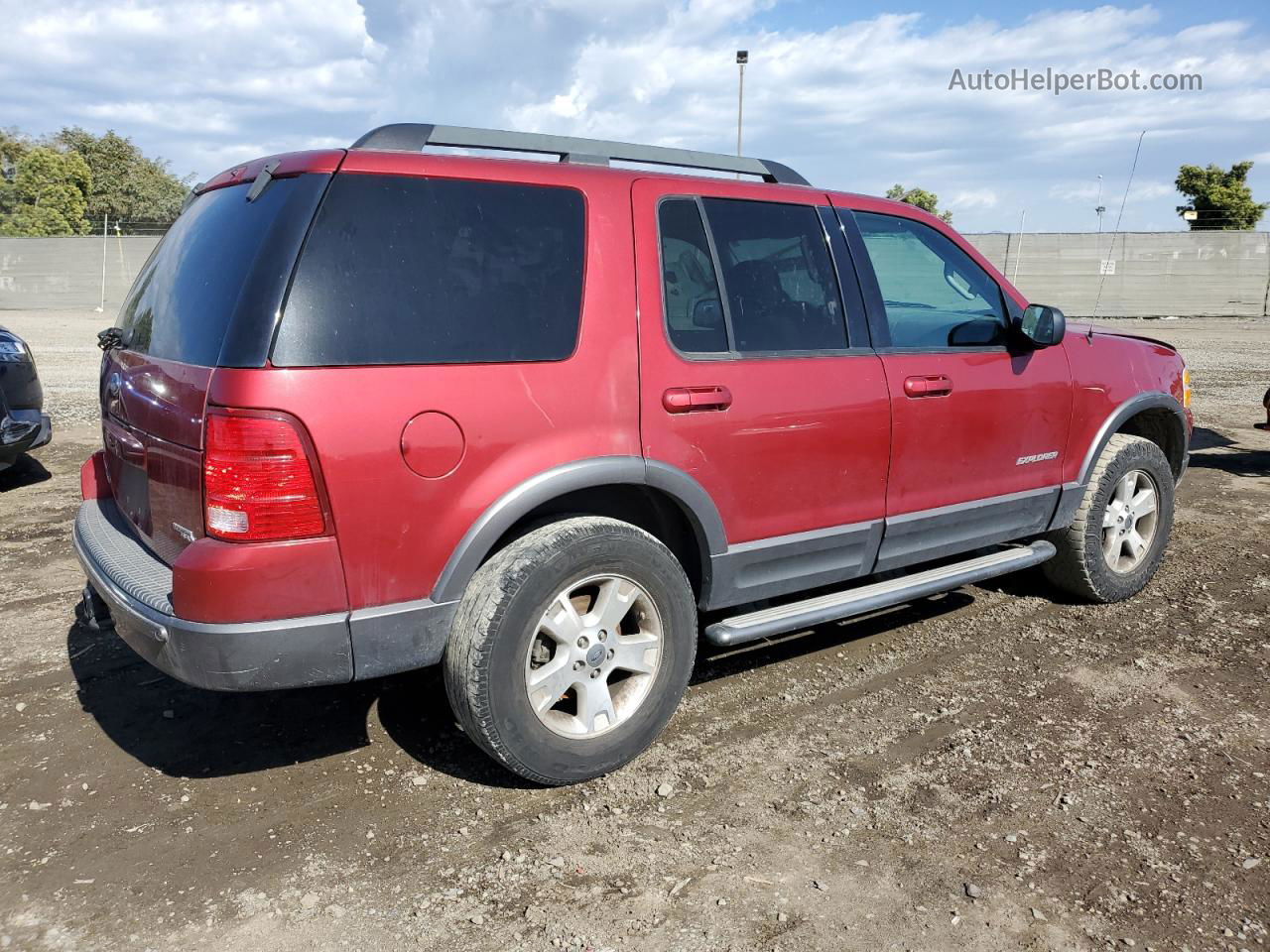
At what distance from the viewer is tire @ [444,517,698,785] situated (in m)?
2.86

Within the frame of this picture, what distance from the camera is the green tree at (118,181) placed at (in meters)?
51.5

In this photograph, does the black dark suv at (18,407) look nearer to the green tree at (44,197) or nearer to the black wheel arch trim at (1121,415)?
the black wheel arch trim at (1121,415)

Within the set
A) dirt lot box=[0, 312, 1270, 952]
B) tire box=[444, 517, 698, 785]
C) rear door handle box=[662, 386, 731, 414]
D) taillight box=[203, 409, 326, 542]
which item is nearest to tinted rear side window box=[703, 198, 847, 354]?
rear door handle box=[662, 386, 731, 414]

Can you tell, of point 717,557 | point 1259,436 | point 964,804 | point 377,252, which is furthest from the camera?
point 1259,436

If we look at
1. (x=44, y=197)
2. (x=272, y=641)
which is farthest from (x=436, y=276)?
(x=44, y=197)

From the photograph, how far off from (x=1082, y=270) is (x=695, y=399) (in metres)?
32.1

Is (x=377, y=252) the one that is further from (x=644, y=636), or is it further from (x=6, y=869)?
(x=6, y=869)

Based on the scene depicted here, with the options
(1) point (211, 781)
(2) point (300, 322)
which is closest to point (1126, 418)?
(2) point (300, 322)

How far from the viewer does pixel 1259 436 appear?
9.45 meters

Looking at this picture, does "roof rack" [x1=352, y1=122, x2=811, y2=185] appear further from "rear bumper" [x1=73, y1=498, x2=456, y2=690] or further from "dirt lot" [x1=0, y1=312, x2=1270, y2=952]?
"dirt lot" [x1=0, y1=312, x2=1270, y2=952]

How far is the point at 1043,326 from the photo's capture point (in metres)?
4.12

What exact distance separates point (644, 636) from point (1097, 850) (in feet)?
4.82

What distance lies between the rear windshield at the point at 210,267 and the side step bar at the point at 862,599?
185 centimetres

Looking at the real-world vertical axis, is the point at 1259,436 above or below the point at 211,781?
above
